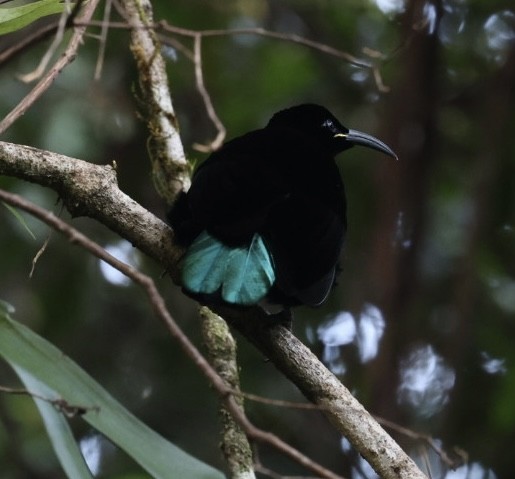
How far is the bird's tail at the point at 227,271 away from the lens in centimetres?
303

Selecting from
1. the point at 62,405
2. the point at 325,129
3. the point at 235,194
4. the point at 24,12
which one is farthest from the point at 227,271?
the point at 325,129

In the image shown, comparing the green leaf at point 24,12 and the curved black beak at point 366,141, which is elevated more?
the green leaf at point 24,12

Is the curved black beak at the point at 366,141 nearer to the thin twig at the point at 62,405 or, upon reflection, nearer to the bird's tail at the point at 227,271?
the bird's tail at the point at 227,271

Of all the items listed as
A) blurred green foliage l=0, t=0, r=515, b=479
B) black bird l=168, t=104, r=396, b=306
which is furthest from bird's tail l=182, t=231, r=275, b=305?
blurred green foliage l=0, t=0, r=515, b=479

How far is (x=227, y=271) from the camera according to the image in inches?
121

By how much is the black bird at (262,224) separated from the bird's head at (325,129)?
48 centimetres

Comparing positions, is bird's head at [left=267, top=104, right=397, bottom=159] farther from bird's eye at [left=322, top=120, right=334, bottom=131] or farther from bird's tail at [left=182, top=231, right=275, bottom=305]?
bird's tail at [left=182, top=231, right=275, bottom=305]

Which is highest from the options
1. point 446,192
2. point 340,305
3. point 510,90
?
point 510,90

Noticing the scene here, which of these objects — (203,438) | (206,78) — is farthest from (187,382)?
(206,78)

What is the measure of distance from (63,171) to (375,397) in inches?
105

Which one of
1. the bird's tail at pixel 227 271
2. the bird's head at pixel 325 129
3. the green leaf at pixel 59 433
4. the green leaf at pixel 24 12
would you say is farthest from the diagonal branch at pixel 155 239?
the bird's head at pixel 325 129

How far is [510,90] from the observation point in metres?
6.16

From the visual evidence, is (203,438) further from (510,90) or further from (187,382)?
(510,90)

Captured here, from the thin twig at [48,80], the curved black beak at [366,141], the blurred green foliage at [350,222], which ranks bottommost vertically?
the blurred green foliage at [350,222]
